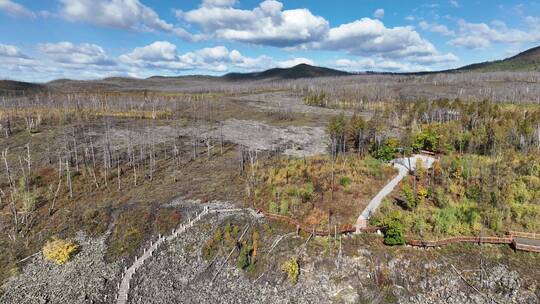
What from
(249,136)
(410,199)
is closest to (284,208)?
(410,199)

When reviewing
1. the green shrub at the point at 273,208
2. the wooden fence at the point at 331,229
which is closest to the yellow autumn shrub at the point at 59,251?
the green shrub at the point at 273,208

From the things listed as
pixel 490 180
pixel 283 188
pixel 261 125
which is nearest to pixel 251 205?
pixel 283 188

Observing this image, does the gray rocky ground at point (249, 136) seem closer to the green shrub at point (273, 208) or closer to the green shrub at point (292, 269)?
the green shrub at point (273, 208)

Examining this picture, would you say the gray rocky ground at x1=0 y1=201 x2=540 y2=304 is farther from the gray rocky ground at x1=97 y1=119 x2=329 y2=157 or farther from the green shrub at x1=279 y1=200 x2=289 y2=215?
the gray rocky ground at x1=97 y1=119 x2=329 y2=157

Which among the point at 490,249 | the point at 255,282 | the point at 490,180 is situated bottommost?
the point at 255,282

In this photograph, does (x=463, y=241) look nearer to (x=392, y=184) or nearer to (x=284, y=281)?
(x=392, y=184)

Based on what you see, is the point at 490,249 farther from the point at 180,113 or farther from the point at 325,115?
the point at 180,113

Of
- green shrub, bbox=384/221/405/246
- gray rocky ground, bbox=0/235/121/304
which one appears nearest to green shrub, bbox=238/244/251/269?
gray rocky ground, bbox=0/235/121/304

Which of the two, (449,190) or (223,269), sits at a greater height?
(449,190)
